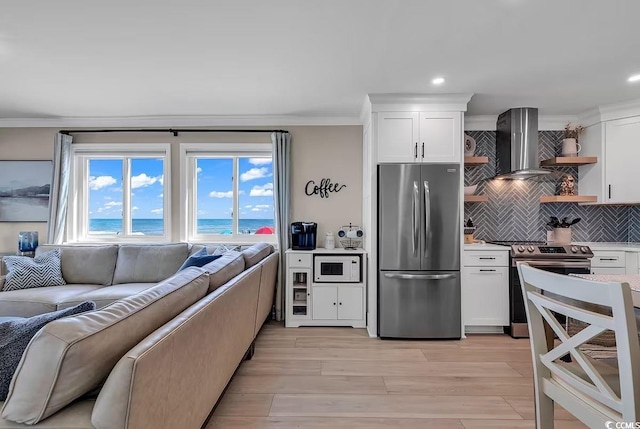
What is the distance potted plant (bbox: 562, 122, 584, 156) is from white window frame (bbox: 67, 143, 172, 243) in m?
A: 4.79

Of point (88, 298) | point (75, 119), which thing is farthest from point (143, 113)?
point (88, 298)

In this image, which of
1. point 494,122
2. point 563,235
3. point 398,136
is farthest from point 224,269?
point 563,235

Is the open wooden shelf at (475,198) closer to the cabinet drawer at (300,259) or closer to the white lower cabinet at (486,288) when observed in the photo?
the white lower cabinet at (486,288)

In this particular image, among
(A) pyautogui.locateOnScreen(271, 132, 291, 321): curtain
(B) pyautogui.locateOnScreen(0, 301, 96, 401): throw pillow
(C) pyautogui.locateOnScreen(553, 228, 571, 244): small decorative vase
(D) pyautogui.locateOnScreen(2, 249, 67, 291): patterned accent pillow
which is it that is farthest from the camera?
(A) pyautogui.locateOnScreen(271, 132, 291, 321): curtain

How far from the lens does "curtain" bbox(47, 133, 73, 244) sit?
3959 millimetres

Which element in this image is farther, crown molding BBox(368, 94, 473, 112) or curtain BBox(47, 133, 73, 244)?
curtain BBox(47, 133, 73, 244)

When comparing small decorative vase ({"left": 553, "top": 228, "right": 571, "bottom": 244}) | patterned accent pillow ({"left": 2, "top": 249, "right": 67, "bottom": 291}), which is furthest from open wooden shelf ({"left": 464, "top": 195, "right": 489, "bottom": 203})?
patterned accent pillow ({"left": 2, "top": 249, "right": 67, "bottom": 291})

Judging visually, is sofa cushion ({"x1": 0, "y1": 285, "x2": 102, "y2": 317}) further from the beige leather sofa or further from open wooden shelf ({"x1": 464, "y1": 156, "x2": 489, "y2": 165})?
open wooden shelf ({"x1": 464, "y1": 156, "x2": 489, "y2": 165})

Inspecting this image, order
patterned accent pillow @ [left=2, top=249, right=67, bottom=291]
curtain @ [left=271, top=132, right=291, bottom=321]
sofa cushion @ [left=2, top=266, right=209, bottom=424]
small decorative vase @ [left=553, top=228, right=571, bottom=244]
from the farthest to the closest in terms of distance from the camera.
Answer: curtain @ [left=271, top=132, right=291, bottom=321] → small decorative vase @ [left=553, top=228, right=571, bottom=244] → patterned accent pillow @ [left=2, top=249, right=67, bottom=291] → sofa cushion @ [left=2, top=266, right=209, bottom=424]

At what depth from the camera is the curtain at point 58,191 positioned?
3959 mm

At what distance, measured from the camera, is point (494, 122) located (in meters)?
3.96

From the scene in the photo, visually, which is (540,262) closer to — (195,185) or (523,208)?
(523,208)

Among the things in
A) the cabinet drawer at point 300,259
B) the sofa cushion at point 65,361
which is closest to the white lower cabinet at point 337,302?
the cabinet drawer at point 300,259

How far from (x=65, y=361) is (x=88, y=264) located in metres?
3.19
